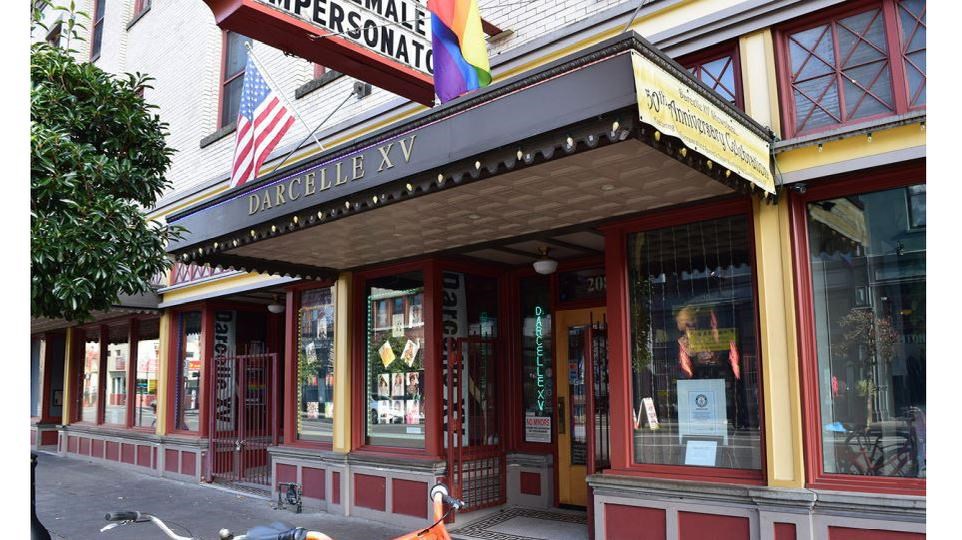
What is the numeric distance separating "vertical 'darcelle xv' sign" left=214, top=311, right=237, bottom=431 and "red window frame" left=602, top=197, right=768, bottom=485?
25.8ft

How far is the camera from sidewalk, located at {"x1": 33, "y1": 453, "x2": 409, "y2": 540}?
8723mm

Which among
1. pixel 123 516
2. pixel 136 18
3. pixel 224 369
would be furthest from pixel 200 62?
pixel 123 516

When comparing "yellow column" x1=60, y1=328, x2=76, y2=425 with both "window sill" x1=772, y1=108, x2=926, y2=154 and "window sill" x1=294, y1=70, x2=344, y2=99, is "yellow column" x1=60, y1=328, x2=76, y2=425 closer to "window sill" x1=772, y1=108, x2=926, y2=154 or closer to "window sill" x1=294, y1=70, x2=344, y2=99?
"window sill" x1=294, y1=70, x2=344, y2=99

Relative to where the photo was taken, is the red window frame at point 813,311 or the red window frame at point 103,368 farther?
the red window frame at point 103,368

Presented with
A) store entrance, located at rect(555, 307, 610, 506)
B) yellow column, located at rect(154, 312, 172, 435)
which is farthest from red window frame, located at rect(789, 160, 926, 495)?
yellow column, located at rect(154, 312, 172, 435)

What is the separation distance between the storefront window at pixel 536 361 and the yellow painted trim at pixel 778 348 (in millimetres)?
3636

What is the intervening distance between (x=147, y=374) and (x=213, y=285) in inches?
135

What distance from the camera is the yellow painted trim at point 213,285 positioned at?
1159 centimetres

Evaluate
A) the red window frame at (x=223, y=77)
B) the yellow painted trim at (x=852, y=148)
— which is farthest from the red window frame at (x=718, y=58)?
the red window frame at (x=223, y=77)

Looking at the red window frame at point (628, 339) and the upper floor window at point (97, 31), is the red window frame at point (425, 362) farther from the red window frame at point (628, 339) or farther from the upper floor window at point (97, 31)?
the upper floor window at point (97, 31)

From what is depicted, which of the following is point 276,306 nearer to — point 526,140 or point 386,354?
point 386,354

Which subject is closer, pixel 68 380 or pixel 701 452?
pixel 701 452

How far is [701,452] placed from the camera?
6.24 metres

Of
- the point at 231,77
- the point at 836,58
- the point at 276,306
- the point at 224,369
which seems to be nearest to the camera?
the point at 836,58
